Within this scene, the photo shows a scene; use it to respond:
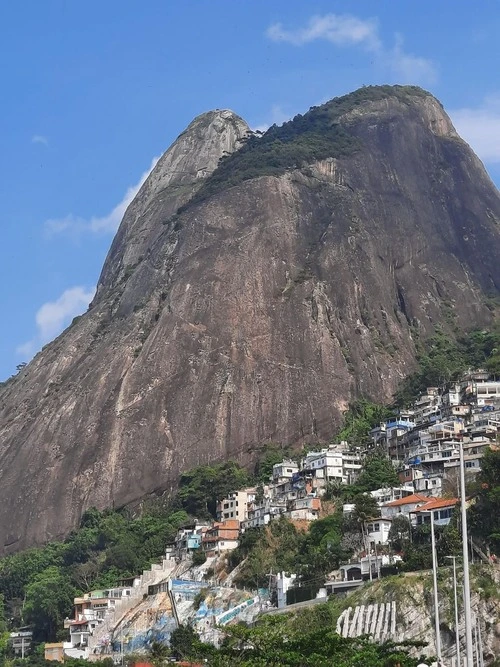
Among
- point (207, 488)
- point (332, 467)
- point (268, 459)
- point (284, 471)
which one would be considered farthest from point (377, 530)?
point (268, 459)

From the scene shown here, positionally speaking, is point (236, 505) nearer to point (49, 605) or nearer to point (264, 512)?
point (264, 512)

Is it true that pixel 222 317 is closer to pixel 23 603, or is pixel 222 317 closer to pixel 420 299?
pixel 420 299

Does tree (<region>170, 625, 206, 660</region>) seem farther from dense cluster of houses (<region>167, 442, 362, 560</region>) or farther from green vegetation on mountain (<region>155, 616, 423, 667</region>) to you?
green vegetation on mountain (<region>155, 616, 423, 667</region>)

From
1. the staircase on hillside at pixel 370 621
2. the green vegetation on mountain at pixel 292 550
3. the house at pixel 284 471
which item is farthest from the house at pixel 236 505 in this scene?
the staircase on hillside at pixel 370 621

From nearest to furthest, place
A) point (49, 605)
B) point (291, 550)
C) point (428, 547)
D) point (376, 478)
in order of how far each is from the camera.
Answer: point (428, 547)
point (291, 550)
point (376, 478)
point (49, 605)

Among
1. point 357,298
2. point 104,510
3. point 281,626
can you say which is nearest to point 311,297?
point 357,298

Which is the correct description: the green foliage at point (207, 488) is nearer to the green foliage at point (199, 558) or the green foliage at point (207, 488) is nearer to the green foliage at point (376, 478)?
the green foliage at point (199, 558)
